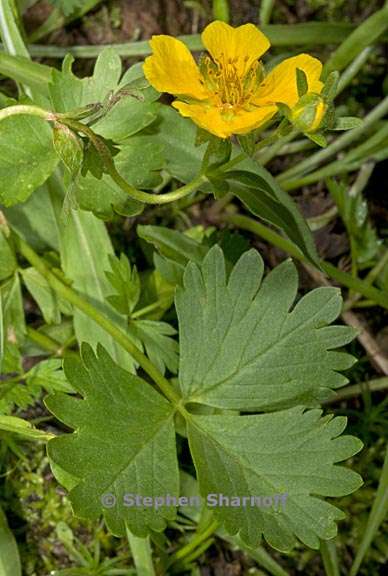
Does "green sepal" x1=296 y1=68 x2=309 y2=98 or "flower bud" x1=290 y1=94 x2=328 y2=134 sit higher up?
"green sepal" x1=296 y1=68 x2=309 y2=98

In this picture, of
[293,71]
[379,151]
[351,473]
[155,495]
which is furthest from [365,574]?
[293,71]

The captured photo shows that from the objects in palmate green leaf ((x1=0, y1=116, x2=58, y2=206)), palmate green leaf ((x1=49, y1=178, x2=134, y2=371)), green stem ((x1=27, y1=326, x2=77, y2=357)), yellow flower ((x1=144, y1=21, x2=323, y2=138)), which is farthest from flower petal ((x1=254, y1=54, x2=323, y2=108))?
green stem ((x1=27, y1=326, x2=77, y2=357))

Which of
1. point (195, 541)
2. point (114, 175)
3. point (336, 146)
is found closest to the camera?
point (114, 175)

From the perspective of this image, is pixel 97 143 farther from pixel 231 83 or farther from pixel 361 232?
pixel 361 232

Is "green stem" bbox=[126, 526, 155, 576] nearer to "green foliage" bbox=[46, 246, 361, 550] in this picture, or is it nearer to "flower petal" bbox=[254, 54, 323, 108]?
"green foliage" bbox=[46, 246, 361, 550]

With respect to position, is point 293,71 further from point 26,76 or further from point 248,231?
point 248,231

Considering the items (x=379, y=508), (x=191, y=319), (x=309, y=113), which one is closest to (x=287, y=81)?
(x=309, y=113)

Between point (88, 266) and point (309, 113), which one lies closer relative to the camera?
point (309, 113)
